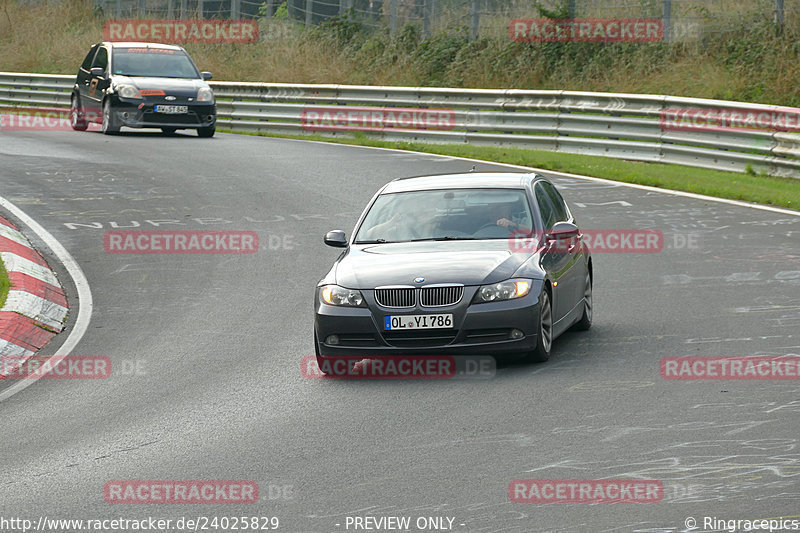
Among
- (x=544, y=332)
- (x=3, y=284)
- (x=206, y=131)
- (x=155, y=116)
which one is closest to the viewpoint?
(x=544, y=332)

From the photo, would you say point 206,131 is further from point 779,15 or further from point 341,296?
point 341,296

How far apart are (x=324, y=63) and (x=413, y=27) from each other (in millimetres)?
2630

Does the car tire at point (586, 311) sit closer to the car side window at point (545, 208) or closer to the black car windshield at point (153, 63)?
the car side window at point (545, 208)

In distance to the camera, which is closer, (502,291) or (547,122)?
(502,291)

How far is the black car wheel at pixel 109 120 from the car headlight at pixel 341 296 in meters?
19.3

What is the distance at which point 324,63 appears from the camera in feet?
121

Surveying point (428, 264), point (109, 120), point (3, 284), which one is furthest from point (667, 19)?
point (428, 264)

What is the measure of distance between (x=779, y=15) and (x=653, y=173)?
8.79 m

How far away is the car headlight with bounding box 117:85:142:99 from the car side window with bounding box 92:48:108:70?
1425 millimetres

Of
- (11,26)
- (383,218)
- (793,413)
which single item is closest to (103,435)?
(383,218)

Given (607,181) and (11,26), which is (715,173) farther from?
(11,26)

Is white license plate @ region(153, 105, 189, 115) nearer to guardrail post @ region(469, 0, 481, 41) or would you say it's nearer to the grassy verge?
the grassy verge

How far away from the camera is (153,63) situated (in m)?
29.1

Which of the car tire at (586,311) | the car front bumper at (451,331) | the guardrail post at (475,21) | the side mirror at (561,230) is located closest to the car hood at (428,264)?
the car front bumper at (451,331)
